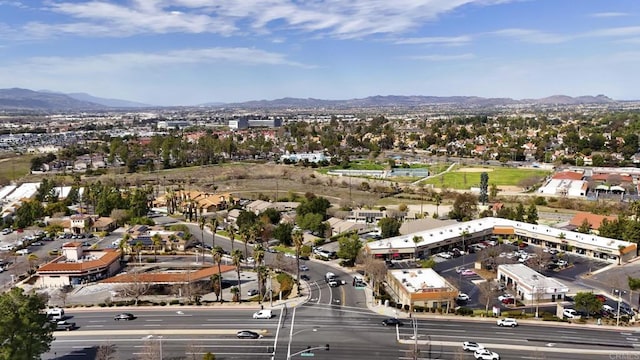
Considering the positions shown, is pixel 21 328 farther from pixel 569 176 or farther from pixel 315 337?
pixel 569 176

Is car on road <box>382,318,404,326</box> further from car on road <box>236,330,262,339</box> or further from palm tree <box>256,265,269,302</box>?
palm tree <box>256,265,269,302</box>

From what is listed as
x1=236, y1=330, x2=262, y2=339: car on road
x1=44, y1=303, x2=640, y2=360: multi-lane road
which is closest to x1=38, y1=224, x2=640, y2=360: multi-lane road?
x1=44, y1=303, x2=640, y2=360: multi-lane road

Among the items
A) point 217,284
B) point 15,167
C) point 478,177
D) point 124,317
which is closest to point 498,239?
point 217,284

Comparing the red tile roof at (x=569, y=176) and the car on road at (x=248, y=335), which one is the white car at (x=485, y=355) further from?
the red tile roof at (x=569, y=176)

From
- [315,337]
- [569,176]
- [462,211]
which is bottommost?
[315,337]

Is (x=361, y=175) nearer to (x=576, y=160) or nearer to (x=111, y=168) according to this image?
(x=576, y=160)

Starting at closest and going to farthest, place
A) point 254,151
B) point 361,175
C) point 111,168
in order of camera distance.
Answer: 1. point 361,175
2. point 111,168
3. point 254,151

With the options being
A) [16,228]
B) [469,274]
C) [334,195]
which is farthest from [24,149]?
[469,274]
